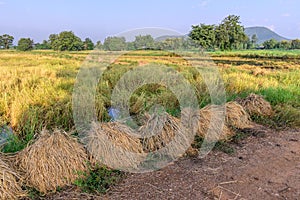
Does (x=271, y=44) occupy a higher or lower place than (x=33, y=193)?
higher

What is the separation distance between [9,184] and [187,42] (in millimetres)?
9447

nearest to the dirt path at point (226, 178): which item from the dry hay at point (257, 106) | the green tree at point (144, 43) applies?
the dry hay at point (257, 106)

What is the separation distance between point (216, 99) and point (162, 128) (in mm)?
2262

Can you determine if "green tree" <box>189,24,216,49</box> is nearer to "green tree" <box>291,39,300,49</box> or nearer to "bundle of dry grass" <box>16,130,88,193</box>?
"bundle of dry grass" <box>16,130,88,193</box>

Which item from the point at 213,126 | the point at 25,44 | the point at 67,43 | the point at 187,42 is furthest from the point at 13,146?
the point at 25,44

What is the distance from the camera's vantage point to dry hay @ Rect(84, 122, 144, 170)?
3145 millimetres

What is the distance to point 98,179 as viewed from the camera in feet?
9.28

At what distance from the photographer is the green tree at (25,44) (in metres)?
74.2

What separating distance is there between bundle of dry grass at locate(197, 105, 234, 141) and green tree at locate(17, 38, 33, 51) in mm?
80055

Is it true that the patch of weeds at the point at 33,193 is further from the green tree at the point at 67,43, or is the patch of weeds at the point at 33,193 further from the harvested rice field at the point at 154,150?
the green tree at the point at 67,43

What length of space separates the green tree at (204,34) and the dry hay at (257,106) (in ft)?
108

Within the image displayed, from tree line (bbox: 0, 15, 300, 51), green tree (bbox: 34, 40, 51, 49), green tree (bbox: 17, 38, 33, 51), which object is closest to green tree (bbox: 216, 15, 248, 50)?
tree line (bbox: 0, 15, 300, 51)

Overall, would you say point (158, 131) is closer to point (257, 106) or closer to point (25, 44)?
point (257, 106)

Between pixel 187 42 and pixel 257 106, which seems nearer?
pixel 257 106
